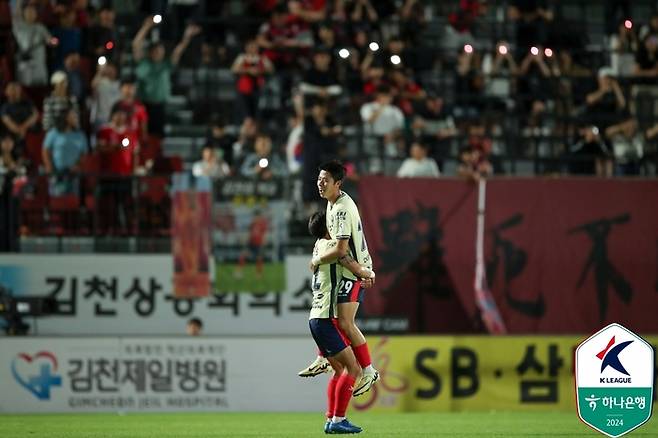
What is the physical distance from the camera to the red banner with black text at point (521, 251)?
19547 mm

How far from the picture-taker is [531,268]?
19.8m

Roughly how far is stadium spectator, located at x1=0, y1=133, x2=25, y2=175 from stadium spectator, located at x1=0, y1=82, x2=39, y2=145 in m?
0.38

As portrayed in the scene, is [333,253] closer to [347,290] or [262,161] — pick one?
[347,290]

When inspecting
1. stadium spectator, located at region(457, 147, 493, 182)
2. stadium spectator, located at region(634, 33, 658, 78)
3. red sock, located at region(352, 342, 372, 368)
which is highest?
stadium spectator, located at region(634, 33, 658, 78)

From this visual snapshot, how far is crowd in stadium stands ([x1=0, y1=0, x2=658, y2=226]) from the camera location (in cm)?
1998

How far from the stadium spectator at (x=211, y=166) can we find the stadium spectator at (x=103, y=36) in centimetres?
281

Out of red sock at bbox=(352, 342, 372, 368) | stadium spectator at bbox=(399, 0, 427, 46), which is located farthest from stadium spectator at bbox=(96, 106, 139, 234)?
red sock at bbox=(352, 342, 372, 368)

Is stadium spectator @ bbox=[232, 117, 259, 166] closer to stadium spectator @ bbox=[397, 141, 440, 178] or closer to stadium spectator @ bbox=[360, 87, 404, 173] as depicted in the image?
stadium spectator @ bbox=[360, 87, 404, 173]

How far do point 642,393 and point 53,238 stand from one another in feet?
34.9

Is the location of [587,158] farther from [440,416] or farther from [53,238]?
[53,238]

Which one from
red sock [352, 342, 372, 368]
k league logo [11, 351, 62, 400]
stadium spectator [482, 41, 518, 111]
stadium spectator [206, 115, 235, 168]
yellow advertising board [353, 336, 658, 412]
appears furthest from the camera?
stadium spectator [482, 41, 518, 111]

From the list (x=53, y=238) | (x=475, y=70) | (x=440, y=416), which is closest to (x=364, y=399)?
(x=440, y=416)

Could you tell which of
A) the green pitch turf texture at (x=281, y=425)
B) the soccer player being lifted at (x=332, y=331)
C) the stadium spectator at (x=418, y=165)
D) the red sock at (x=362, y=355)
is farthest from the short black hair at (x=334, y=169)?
→ the stadium spectator at (x=418, y=165)

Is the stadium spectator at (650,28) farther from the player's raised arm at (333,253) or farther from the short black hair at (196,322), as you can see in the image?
A: the player's raised arm at (333,253)
